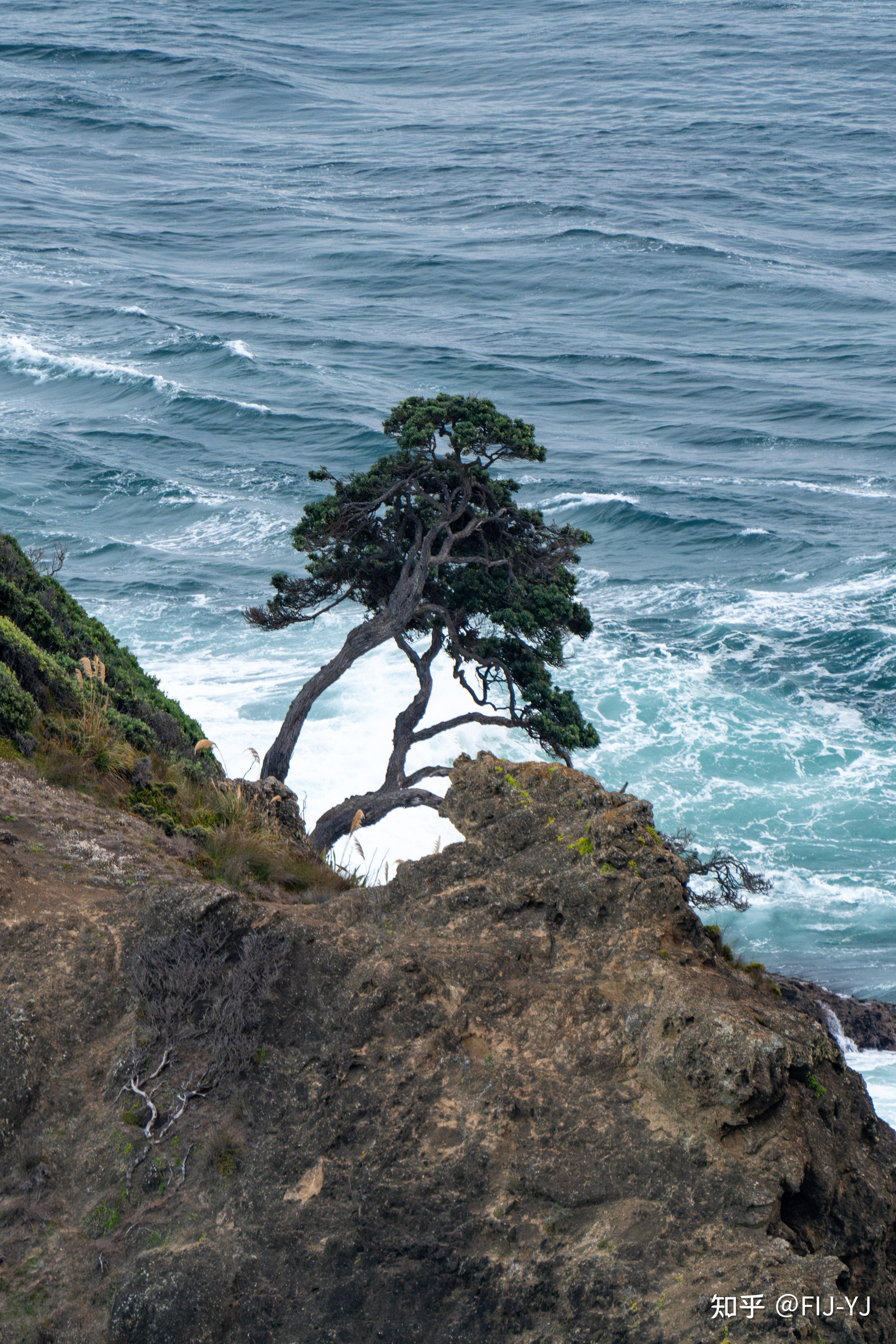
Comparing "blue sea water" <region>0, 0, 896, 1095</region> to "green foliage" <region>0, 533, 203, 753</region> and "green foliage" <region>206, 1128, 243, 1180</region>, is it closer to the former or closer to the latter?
"green foliage" <region>0, 533, 203, 753</region>

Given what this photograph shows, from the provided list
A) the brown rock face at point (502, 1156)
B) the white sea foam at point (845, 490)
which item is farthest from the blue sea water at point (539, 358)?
the brown rock face at point (502, 1156)

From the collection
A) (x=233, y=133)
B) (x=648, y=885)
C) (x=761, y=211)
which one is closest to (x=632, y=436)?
(x=761, y=211)

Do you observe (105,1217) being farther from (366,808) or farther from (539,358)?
(539,358)

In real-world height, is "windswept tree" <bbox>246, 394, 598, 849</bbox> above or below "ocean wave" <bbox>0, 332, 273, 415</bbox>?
below

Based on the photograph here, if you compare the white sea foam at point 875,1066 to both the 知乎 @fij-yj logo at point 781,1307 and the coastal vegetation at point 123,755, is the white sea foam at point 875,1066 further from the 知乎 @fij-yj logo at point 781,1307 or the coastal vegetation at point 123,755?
the 知乎 @fij-yj logo at point 781,1307

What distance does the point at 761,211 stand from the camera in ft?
210

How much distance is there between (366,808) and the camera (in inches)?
523

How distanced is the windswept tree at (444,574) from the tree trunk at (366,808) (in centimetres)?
4

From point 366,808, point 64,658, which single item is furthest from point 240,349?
point 64,658

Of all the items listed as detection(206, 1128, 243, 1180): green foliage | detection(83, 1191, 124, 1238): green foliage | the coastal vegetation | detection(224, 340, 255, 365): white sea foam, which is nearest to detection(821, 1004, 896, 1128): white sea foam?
the coastal vegetation

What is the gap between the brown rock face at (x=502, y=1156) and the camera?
13.9 ft

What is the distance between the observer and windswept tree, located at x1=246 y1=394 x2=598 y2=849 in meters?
13.9

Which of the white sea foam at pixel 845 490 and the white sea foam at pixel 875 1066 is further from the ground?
the white sea foam at pixel 845 490

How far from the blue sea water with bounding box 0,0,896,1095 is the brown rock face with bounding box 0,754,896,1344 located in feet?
45.9
